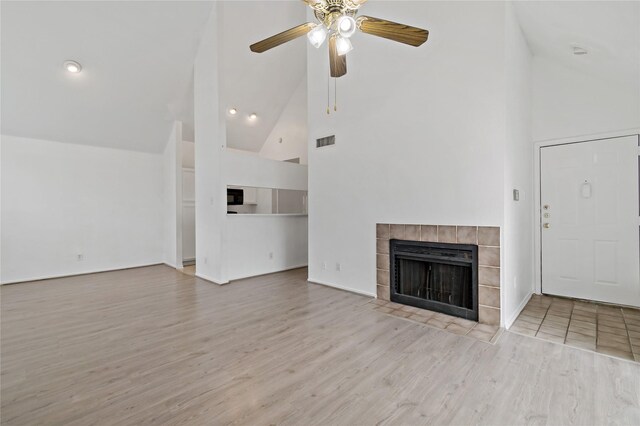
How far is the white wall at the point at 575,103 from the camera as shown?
3.39 meters

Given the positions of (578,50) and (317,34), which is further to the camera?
(578,50)

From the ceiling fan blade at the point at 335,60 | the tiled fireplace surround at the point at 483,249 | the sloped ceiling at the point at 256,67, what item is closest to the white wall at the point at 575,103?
the tiled fireplace surround at the point at 483,249

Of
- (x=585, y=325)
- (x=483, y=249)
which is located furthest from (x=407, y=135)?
(x=585, y=325)

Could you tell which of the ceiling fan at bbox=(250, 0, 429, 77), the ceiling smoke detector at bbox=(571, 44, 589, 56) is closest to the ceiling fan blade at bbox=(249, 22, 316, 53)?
the ceiling fan at bbox=(250, 0, 429, 77)

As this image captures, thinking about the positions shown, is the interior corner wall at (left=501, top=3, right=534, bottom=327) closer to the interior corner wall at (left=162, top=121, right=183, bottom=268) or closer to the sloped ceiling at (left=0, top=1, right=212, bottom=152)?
the sloped ceiling at (left=0, top=1, right=212, bottom=152)

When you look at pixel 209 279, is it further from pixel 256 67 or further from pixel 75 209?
pixel 256 67

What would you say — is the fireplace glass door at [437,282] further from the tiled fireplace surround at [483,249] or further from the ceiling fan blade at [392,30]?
the ceiling fan blade at [392,30]

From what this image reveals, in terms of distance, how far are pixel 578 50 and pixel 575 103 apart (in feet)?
2.76

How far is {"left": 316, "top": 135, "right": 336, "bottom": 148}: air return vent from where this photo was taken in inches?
172

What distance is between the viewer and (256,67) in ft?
18.8

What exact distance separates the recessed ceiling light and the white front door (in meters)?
6.70

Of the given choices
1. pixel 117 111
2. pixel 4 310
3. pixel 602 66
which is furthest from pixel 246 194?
pixel 602 66

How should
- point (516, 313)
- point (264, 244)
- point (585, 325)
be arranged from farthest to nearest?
1. point (264, 244)
2. point (516, 313)
3. point (585, 325)

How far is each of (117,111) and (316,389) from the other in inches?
227
